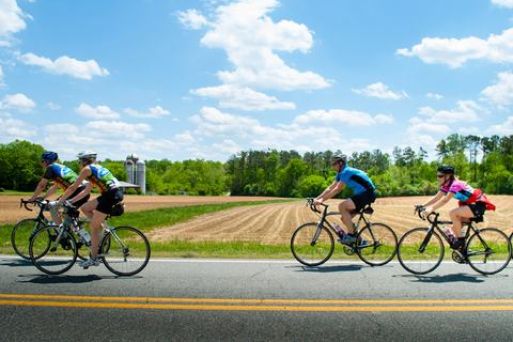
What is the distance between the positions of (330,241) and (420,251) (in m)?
1.57

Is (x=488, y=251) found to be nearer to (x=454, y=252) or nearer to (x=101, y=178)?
(x=454, y=252)

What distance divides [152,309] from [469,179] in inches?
4878

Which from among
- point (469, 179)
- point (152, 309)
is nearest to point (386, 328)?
point (152, 309)

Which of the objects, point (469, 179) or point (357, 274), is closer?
point (357, 274)

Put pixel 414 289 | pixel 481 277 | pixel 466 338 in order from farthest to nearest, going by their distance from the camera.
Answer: pixel 481 277 < pixel 414 289 < pixel 466 338

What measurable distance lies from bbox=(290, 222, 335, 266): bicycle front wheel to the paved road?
2.54ft

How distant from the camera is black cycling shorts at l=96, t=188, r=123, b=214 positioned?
7.36 m

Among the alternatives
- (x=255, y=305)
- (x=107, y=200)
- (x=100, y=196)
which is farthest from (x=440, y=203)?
(x=100, y=196)

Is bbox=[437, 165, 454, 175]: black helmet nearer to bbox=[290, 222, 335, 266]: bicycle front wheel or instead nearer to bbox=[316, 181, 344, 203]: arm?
bbox=[316, 181, 344, 203]: arm

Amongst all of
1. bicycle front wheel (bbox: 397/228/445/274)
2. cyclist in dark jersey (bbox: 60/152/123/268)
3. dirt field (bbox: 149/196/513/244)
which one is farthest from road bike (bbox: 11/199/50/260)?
dirt field (bbox: 149/196/513/244)

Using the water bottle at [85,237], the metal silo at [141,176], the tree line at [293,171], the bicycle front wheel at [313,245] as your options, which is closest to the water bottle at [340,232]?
the bicycle front wheel at [313,245]

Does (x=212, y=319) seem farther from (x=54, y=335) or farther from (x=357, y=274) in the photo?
(x=357, y=274)

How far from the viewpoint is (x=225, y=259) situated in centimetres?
900

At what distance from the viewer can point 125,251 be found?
735 centimetres
